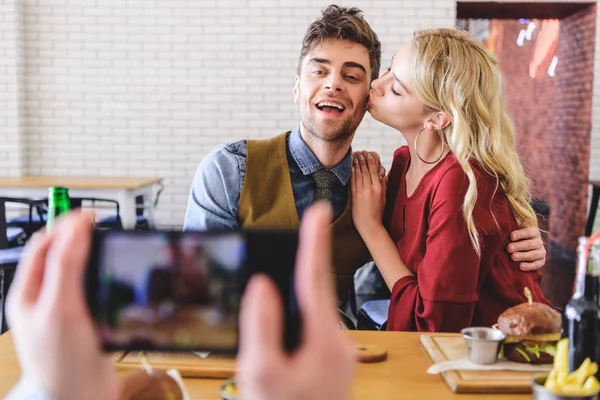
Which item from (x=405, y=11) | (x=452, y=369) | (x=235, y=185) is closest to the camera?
(x=452, y=369)

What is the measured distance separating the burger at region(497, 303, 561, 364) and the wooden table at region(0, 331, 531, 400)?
136 mm

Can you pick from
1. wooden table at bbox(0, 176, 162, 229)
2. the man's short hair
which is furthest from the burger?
wooden table at bbox(0, 176, 162, 229)

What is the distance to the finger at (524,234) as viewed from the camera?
1850 mm

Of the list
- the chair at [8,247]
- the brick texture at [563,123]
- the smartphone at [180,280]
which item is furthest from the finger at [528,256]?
the brick texture at [563,123]

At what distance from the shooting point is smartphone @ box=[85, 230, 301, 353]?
0.66 meters

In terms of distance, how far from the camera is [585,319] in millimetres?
1100

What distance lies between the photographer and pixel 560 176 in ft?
23.1

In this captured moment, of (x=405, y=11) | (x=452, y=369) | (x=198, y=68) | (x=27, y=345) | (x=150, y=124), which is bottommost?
(x=452, y=369)

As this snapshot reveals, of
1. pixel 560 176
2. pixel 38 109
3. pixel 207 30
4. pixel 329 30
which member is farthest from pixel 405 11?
pixel 329 30

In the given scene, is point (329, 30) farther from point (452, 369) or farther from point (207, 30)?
point (207, 30)

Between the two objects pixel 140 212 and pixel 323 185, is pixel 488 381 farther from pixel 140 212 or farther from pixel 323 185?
pixel 140 212

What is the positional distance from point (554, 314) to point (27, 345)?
1015 mm

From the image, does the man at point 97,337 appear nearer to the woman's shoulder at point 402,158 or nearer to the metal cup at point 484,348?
the metal cup at point 484,348

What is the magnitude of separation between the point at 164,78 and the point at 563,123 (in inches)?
165
